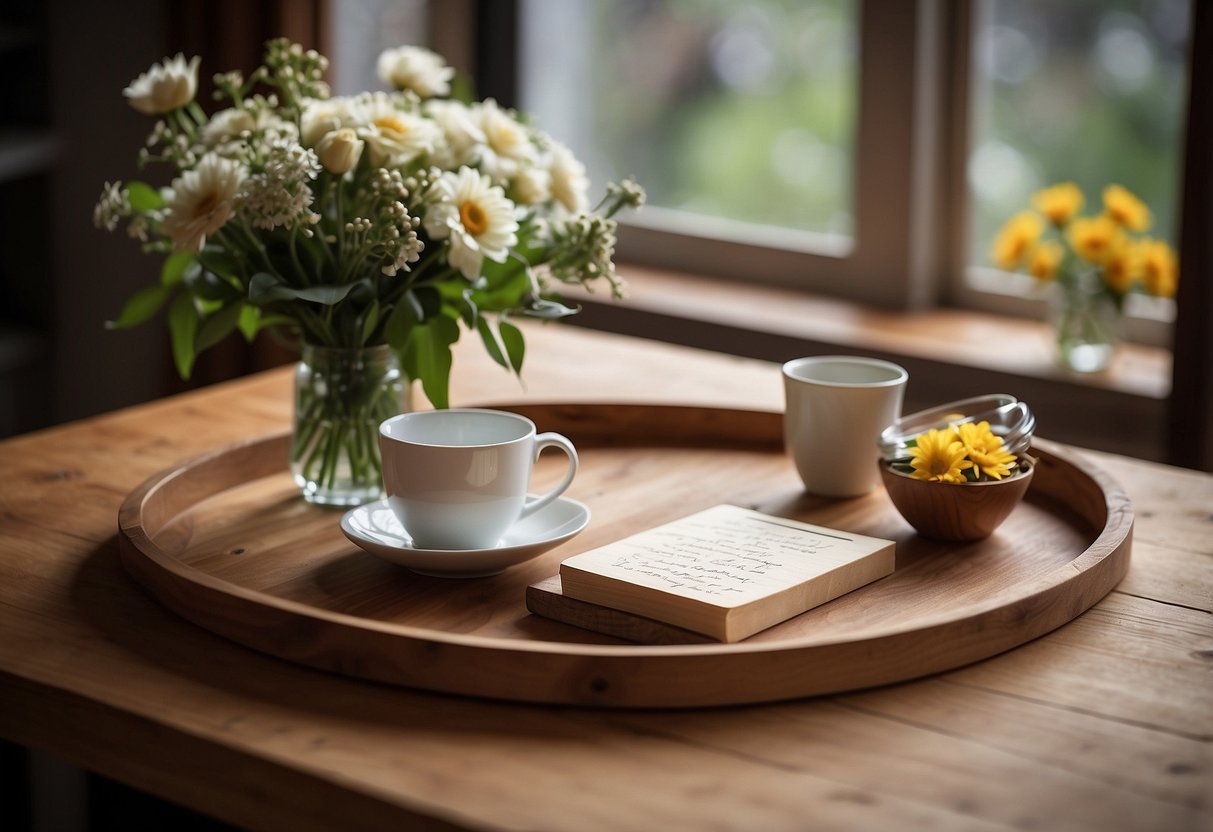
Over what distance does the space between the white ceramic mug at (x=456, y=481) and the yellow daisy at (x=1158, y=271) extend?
132 cm

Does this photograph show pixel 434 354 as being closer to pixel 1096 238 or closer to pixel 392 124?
pixel 392 124

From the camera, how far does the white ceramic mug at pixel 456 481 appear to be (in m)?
1.00

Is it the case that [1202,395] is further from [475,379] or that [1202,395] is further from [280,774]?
[280,774]

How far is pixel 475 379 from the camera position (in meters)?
1.65

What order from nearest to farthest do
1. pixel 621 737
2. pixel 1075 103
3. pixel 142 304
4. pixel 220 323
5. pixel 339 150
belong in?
pixel 621 737 → pixel 339 150 → pixel 220 323 → pixel 142 304 → pixel 1075 103

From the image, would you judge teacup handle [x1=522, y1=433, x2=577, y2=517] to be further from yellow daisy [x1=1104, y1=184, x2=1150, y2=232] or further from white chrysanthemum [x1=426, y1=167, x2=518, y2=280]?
yellow daisy [x1=1104, y1=184, x2=1150, y2=232]

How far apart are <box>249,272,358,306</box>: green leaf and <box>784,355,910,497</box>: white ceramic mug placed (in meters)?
0.39

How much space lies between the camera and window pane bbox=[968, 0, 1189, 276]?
7.36 feet

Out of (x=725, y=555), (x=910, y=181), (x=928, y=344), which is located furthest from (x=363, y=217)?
(x=910, y=181)

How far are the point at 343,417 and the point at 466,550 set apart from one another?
0.25 meters

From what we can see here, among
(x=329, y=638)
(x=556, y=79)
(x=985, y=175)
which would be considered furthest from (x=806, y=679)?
(x=556, y=79)

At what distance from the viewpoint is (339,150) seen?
109 cm

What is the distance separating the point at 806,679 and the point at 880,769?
0.30 feet

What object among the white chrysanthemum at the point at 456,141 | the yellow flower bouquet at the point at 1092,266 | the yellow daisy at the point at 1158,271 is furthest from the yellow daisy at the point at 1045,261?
the white chrysanthemum at the point at 456,141
